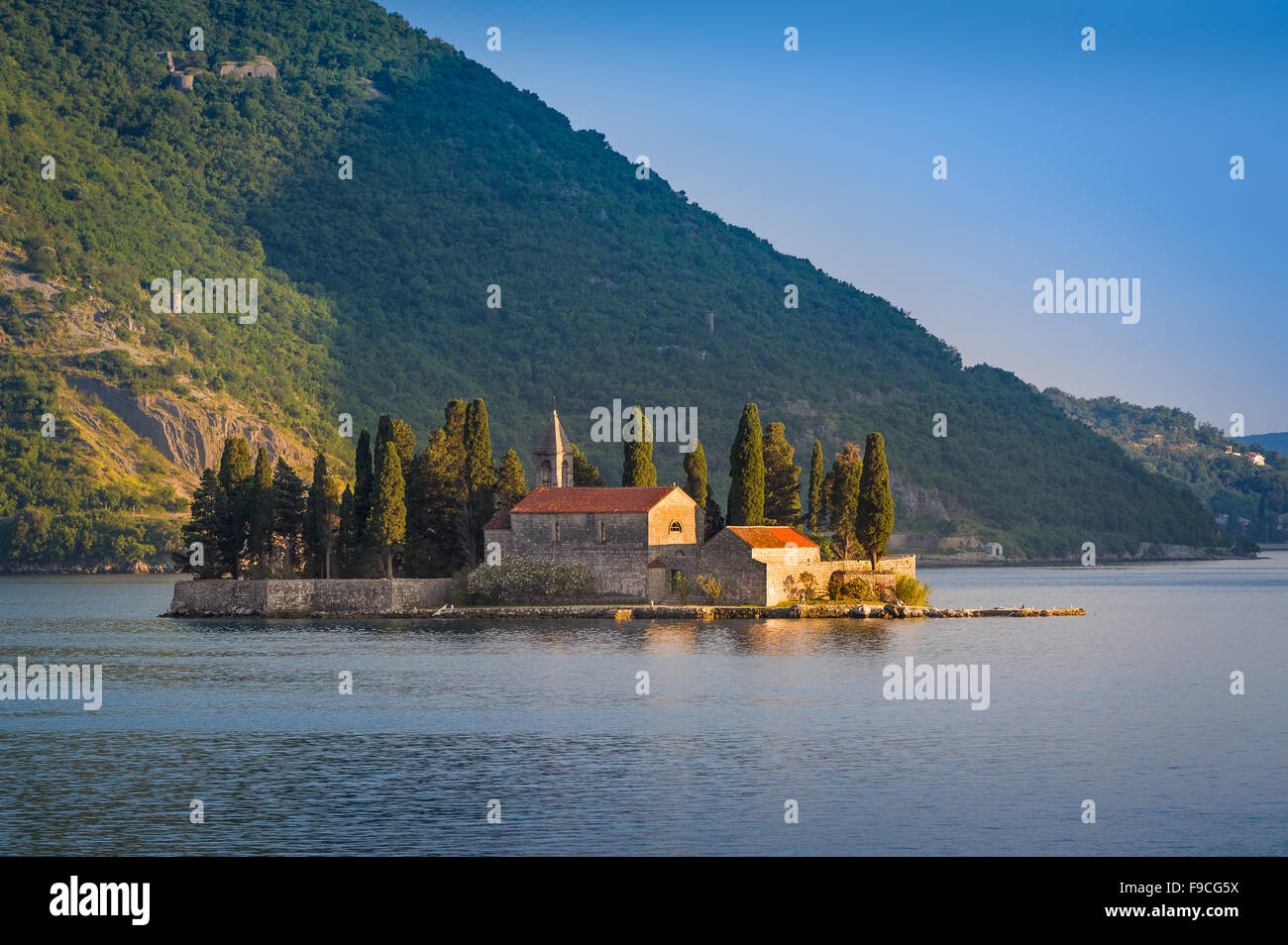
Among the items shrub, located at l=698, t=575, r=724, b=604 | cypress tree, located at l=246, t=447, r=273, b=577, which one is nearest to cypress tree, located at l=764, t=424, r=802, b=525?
shrub, located at l=698, t=575, r=724, b=604

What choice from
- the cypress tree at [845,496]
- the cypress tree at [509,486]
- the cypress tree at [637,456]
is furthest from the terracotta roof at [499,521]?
the cypress tree at [845,496]

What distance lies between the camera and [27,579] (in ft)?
507

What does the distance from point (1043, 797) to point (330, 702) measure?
2392 cm

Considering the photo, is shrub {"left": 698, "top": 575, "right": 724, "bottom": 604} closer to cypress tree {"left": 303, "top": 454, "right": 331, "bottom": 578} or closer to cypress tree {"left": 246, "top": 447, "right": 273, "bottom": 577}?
cypress tree {"left": 303, "top": 454, "right": 331, "bottom": 578}

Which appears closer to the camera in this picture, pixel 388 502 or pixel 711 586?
pixel 711 586

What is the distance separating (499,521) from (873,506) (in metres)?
18.1

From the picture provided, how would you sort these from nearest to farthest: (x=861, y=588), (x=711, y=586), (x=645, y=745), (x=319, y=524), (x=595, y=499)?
(x=645, y=745) < (x=711, y=586) < (x=595, y=499) < (x=861, y=588) < (x=319, y=524)

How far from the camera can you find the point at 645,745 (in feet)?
131

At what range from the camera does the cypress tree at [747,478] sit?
78000mm

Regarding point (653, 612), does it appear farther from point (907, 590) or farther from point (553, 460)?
point (907, 590)

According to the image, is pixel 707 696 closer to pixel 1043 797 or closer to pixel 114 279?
pixel 1043 797

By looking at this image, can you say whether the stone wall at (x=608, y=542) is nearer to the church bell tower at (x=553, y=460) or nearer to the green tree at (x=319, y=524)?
the church bell tower at (x=553, y=460)

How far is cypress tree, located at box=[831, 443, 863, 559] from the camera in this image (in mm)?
80000

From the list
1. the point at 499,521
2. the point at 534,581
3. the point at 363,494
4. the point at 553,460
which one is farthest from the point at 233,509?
the point at 534,581
